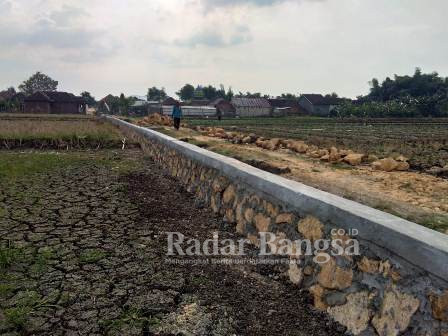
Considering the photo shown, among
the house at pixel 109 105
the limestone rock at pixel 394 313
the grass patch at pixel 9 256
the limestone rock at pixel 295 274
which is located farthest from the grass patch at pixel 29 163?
the house at pixel 109 105

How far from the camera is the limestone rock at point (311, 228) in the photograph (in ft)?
8.78

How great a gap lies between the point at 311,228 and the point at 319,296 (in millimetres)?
506

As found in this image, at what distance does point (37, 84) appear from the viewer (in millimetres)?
101438

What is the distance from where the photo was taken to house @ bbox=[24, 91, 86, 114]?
2109 inches

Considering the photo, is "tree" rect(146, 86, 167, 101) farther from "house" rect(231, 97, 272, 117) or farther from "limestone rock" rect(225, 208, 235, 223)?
"limestone rock" rect(225, 208, 235, 223)

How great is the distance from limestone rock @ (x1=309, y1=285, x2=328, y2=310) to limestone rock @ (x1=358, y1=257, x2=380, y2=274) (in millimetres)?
460

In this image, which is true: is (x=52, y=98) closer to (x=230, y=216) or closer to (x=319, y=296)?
(x=230, y=216)

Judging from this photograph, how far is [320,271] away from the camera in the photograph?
8.64 feet

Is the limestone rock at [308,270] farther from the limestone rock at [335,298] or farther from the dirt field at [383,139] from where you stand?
the dirt field at [383,139]

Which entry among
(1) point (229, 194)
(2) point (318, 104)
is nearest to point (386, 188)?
(1) point (229, 194)

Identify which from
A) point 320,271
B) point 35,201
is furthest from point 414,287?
point 35,201

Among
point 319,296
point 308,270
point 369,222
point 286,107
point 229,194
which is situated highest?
point 286,107

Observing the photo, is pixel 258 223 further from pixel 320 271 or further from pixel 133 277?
pixel 133 277

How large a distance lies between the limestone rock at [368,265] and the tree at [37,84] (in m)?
113
